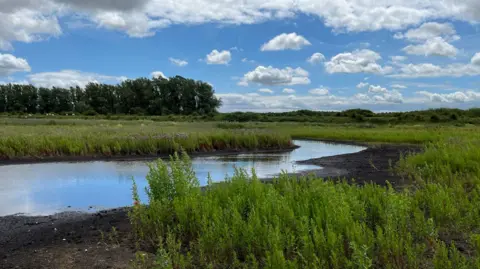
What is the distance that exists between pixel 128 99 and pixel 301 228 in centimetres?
9777

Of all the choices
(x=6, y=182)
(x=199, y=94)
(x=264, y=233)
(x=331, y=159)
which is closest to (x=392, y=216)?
(x=264, y=233)

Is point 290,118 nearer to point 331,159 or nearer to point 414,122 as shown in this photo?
point 414,122

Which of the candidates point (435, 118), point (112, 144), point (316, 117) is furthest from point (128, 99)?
point (112, 144)

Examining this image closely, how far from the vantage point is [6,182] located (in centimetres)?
1388

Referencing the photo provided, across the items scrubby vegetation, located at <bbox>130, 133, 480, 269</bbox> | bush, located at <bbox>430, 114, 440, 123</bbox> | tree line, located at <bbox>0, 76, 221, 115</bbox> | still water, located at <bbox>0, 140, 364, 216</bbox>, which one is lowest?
still water, located at <bbox>0, 140, 364, 216</bbox>

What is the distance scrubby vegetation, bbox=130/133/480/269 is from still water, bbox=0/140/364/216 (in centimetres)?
393

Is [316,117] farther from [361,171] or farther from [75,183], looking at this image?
[75,183]

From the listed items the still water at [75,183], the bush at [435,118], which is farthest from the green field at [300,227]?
the bush at [435,118]

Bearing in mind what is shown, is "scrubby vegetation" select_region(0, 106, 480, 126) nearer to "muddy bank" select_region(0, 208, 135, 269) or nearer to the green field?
the green field

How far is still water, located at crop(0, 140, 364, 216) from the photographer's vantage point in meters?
10.3

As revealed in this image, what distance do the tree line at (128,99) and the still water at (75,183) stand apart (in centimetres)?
7561

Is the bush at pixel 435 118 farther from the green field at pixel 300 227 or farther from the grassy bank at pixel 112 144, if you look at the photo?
the green field at pixel 300 227

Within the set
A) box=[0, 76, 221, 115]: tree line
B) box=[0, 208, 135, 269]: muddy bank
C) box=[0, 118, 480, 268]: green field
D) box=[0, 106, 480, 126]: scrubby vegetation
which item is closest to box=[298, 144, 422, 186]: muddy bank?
box=[0, 118, 480, 268]: green field

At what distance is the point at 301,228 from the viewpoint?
16.9 ft
